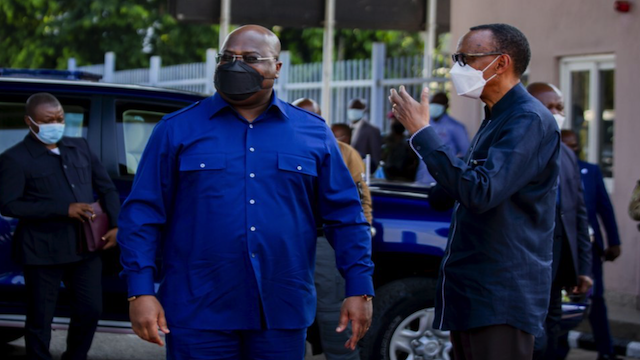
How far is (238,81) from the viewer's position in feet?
13.1

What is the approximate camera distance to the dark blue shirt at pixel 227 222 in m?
3.93

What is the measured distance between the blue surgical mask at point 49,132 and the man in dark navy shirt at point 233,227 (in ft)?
8.41

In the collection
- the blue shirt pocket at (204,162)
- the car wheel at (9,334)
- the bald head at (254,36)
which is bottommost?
the car wheel at (9,334)

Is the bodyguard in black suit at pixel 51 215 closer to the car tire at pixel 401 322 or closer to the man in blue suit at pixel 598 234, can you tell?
the car tire at pixel 401 322

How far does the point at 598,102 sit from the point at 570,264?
199 inches

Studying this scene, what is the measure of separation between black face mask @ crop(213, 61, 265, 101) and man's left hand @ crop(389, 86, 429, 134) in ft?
1.70

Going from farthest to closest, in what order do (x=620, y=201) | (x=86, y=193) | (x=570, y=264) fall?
(x=620, y=201), (x=86, y=193), (x=570, y=264)

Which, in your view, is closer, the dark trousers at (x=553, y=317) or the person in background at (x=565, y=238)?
the person in background at (x=565, y=238)

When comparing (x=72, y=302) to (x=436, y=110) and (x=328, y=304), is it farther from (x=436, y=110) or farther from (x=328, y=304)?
(x=436, y=110)

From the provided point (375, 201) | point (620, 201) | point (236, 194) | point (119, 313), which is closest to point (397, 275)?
point (375, 201)

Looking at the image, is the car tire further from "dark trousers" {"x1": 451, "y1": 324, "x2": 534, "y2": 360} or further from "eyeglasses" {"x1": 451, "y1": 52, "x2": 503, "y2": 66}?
"eyeglasses" {"x1": 451, "y1": 52, "x2": 503, "y2": 66}

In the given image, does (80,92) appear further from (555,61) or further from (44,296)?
Answer: (555,61)

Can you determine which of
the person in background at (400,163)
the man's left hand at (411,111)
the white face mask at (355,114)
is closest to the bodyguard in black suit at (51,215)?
the man's left hand at (411,111)

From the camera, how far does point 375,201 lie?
22.8ft
